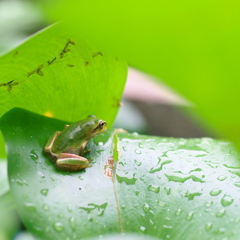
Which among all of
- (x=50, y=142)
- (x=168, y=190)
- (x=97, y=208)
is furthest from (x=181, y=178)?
(x=50, y=142)

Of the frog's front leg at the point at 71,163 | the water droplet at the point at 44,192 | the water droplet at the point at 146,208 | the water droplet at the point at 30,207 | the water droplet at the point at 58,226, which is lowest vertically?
the water droplet at the point at 58,226

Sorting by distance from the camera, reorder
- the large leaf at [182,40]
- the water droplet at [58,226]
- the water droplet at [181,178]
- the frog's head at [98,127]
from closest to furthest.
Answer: the large leaf at [182,40], the water droplet at [58,226], the water droplet at [181,178], the frog's head at [98,127]

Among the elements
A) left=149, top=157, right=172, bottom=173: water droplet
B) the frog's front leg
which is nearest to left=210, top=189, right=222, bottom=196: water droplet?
left=149, top=157, right=172, bottom=173: water droplet

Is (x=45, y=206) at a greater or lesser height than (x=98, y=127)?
lesser

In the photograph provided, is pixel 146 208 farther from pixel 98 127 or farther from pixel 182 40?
pixel 182 40

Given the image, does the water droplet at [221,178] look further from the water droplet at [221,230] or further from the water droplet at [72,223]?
the water droplet at [72,223]

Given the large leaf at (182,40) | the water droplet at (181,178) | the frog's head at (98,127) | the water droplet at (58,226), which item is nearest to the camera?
the large leaf at (182,40)

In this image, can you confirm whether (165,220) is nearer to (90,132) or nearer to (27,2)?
(90,132)

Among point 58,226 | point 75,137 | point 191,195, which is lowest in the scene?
point 58,226

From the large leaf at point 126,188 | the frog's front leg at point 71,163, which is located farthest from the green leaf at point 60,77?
the frog's front leg at point 71,163
